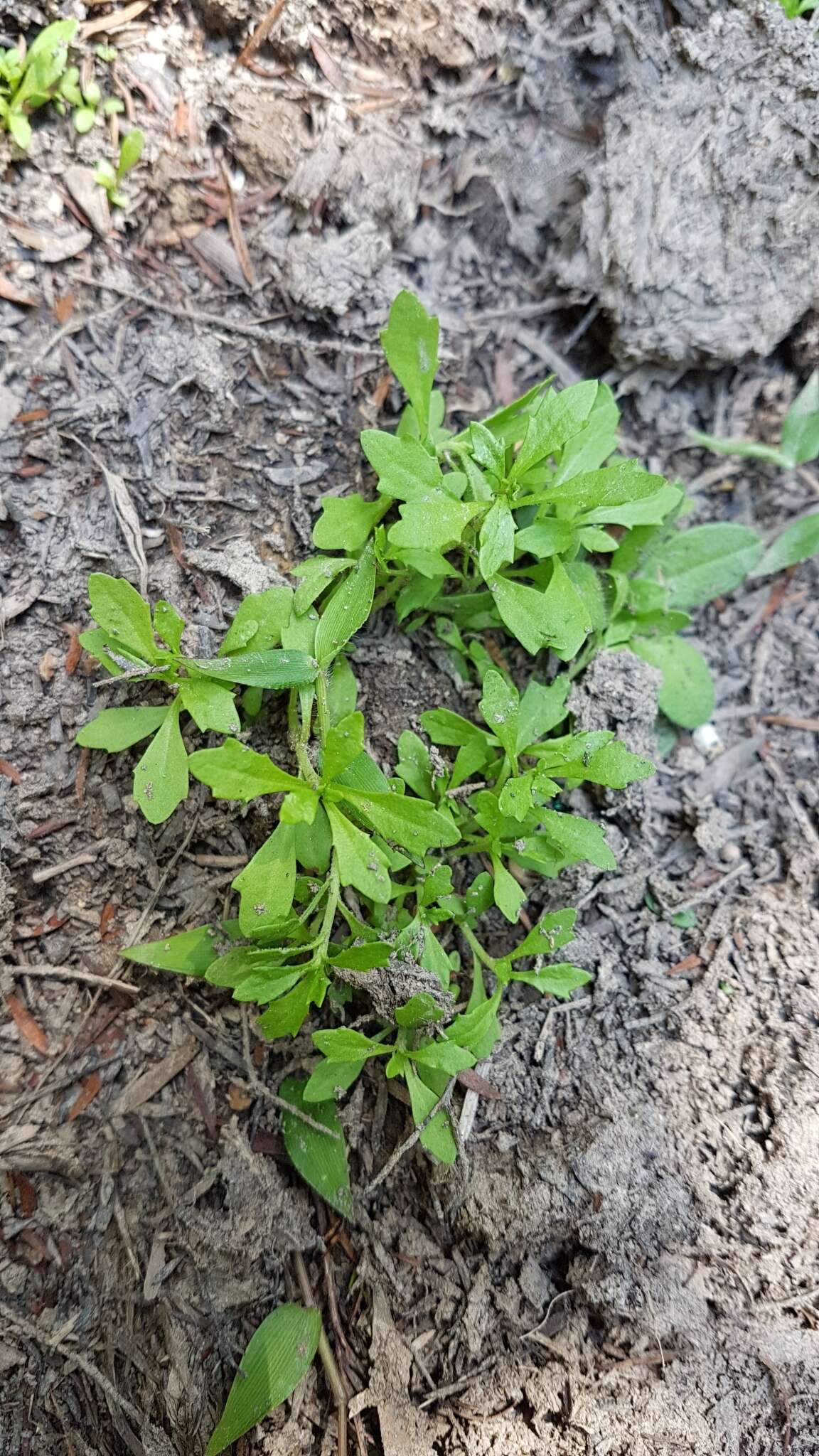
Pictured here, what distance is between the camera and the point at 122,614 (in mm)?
1701

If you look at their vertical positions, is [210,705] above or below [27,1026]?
above

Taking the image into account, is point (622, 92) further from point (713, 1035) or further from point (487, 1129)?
point (487, 1129)

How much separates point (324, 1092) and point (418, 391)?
4.98 ft

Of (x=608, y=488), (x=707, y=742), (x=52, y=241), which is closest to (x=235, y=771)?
(x=608, y=488)

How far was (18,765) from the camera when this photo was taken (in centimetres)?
187

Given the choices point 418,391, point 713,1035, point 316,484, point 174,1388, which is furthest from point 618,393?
point 174,1388

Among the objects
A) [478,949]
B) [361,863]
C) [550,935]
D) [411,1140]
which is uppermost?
[361,863]

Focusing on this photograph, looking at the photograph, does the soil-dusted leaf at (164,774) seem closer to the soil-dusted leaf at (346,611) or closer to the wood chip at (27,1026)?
the soil-dusted leaf at (346,611)

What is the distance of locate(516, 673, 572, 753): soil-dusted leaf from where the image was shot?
1923 millimetres

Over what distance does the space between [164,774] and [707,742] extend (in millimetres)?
1388

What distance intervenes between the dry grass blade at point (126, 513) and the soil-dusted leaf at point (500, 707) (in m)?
0.80

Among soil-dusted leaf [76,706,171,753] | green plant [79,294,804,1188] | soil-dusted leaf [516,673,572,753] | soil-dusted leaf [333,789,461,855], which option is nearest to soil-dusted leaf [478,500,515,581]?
green plant [79,294,804,1188]

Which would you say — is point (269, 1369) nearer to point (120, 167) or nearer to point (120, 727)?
point (120, 727)

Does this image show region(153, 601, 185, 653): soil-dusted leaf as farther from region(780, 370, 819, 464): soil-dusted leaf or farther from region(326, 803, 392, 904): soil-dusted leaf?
region(780, 370, 819, 464): soil-dusted leaf
